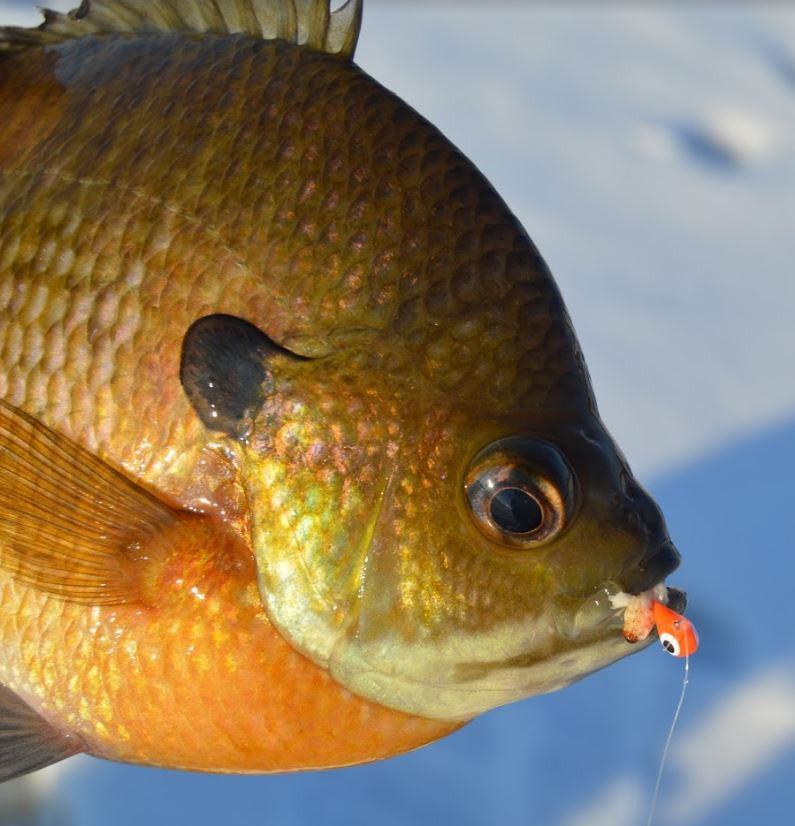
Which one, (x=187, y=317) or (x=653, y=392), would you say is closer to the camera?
(x=187, y=317)

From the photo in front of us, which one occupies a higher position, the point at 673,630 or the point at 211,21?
the point at 211,21

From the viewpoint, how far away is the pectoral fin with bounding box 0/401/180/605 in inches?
34.8

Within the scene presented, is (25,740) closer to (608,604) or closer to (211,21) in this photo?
(608,604)

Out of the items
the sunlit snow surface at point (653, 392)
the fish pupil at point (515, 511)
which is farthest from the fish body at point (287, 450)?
the sunlit snow surface at point (653, 392)

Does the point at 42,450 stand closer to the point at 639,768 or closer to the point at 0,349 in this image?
the point at 0,349

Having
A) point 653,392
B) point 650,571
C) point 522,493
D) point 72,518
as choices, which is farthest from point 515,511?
point 653,392

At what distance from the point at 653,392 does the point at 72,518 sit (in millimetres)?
2150

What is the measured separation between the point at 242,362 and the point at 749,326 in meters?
2.49

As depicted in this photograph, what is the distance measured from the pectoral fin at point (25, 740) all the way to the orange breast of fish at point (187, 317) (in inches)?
0.9

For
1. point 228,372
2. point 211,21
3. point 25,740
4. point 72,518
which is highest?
point 211,21

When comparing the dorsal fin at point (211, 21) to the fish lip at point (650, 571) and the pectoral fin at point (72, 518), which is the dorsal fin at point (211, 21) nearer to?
the pectoral fin at point (72, 518)

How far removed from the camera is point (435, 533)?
2.78 ft

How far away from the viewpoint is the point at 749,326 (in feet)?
10.1

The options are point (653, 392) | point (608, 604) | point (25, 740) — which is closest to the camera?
point (608, 604)
